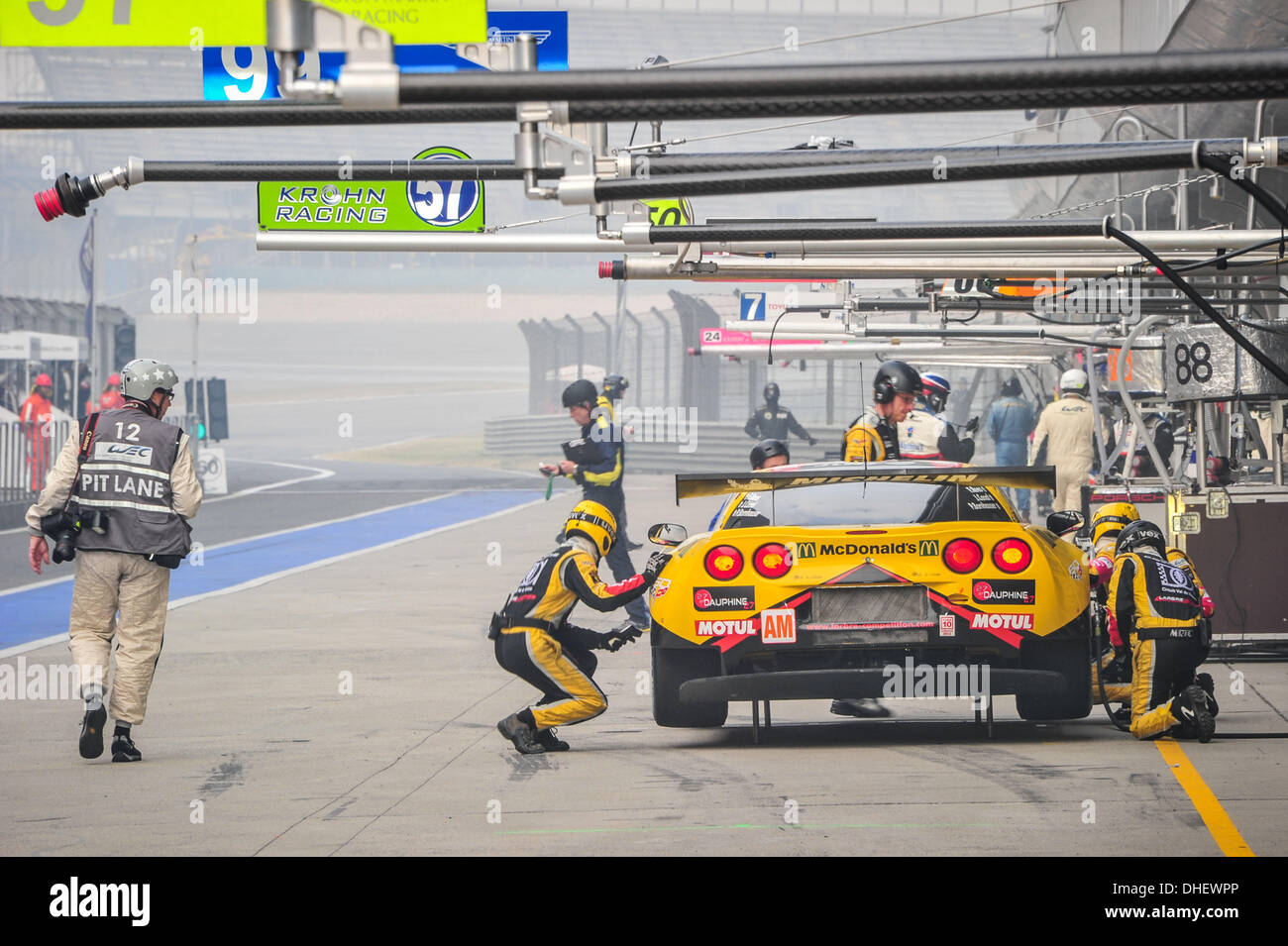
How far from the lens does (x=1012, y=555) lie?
7.68 meters

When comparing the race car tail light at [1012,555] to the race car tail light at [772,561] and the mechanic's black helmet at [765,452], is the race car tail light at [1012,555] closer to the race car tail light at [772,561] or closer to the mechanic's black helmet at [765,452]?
the race car tail light at [772,561]

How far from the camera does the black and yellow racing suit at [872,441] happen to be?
9.96 m

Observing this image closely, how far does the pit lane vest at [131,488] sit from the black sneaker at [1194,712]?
458cm

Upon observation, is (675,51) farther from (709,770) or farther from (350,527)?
(709,770)

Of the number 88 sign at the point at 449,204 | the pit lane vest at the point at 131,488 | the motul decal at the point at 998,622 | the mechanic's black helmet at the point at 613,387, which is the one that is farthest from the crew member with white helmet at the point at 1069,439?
the pit lane vest at the point at 131,488

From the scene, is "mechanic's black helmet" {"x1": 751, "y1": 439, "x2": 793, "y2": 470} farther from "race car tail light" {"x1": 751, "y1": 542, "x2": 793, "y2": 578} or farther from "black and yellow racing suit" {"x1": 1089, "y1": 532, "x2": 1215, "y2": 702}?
"race car tail light" {"x1": 751, "y1": 542, "x2": 793, "y2": 578}

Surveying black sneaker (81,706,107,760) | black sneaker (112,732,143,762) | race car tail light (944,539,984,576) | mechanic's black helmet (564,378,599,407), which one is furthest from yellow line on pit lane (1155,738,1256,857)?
mechanic's black helmet (564,378,599,407)

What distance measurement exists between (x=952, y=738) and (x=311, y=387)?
65692 mm

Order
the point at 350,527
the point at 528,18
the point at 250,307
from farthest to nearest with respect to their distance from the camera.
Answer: the point at 250,307, the point at 350,527, the point at 528,18

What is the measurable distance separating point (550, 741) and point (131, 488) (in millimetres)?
2285

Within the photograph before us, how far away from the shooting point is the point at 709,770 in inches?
289

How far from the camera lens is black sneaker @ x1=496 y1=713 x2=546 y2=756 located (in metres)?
7.93
